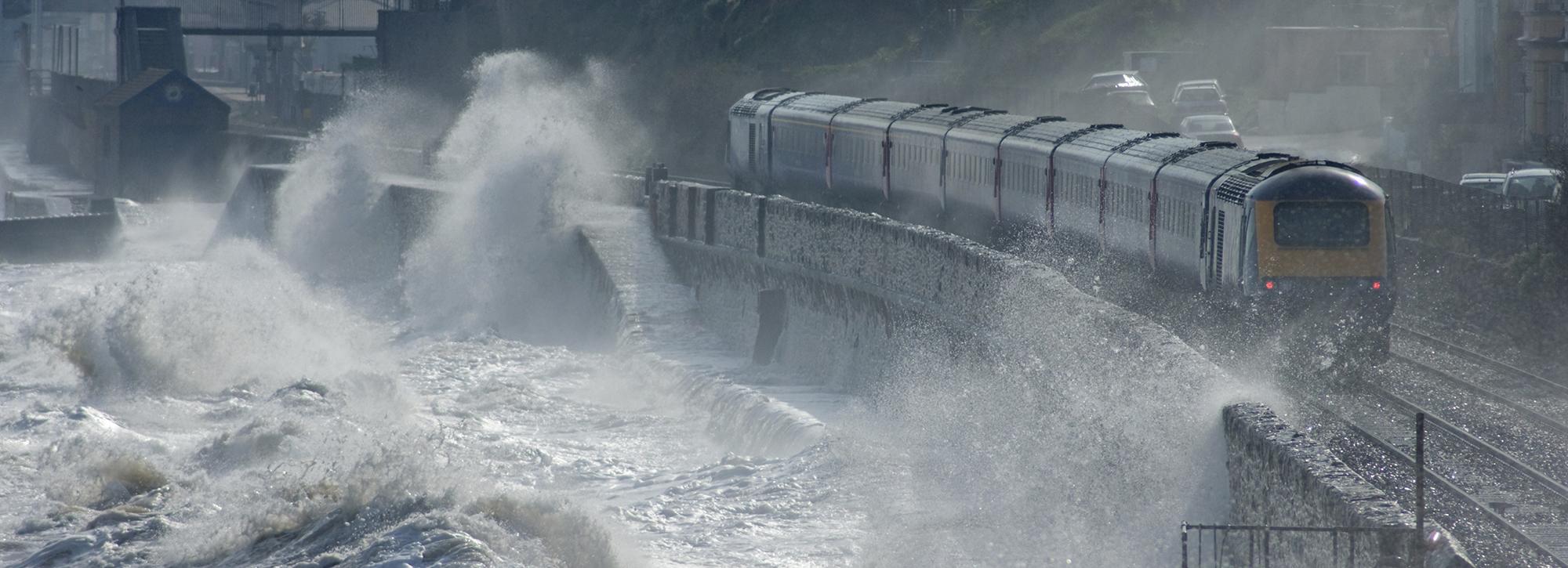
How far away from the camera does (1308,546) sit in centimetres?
871

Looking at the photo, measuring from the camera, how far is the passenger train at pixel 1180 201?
17188 mm

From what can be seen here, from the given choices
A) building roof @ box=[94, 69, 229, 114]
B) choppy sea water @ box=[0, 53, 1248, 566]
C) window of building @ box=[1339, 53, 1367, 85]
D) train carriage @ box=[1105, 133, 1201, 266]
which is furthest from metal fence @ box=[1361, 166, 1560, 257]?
building roof @ box=[94, 69, 229, 114]

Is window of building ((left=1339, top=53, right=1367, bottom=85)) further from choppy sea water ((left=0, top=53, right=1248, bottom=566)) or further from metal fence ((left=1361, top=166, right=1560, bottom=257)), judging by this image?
choppy sea water ((left=0, top=53, right=1248, bottom=566))

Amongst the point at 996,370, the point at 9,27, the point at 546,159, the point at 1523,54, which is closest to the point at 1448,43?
the point at 1523,54

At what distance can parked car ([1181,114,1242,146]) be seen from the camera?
3425 cm

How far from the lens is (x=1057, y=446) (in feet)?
43.6

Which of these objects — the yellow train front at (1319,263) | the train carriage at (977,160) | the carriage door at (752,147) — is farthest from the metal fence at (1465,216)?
the carriage door at (752,147)

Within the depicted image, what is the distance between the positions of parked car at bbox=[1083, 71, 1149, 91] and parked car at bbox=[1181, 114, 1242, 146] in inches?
252

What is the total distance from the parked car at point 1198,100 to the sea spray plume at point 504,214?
12933 millimetres

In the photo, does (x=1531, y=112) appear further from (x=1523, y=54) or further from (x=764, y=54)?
(x=764, y=54)

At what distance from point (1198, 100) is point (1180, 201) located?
73.7 ft

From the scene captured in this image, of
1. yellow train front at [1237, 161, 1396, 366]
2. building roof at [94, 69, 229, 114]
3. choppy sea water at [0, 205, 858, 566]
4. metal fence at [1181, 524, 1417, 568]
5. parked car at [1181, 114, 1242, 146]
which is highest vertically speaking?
building roof at [94, 69, 229, 114]

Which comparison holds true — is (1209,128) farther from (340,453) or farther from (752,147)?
(340,453)

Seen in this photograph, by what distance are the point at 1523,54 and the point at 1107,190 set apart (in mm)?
17269
